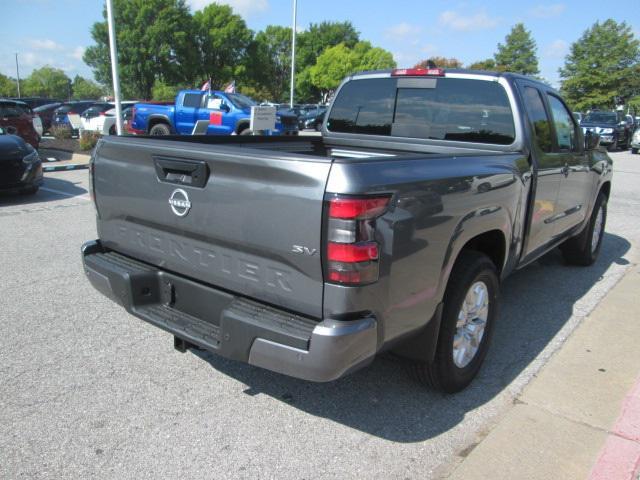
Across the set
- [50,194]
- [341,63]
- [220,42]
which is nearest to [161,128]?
[50,194]

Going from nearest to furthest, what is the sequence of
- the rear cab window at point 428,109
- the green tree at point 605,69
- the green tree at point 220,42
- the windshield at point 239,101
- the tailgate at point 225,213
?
1. the tailgate at point 225,213
2. the rear cab window at point 428,109
3. the windshield at point 239,101
4. the green tree at point 605,69
5. the green tree at point 220,42

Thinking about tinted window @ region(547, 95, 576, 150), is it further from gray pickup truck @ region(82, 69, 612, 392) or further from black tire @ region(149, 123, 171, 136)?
black tire @ region(149, 123, 171, 136)

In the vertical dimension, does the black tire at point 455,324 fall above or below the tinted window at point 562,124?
below

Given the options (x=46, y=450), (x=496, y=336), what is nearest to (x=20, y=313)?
(x=46, y=450)

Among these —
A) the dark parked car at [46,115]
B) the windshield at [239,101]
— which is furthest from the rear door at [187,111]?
the dark parked car at [46,115]

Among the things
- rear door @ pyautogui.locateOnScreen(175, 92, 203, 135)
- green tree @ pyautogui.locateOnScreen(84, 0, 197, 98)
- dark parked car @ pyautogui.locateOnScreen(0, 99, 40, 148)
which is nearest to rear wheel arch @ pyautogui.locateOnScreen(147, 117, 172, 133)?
rear door @ pyautogui.locateOnScreen(175, 92, 203, 135)

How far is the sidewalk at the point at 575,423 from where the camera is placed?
250 cm

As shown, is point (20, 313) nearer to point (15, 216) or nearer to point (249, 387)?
point (249, 387)

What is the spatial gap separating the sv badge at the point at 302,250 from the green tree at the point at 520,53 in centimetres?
7976

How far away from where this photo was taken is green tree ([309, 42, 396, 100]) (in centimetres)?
7237

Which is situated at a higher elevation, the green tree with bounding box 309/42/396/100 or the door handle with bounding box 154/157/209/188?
the green tree with bounding box 309/42/396/100

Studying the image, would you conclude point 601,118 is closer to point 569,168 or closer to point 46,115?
point 569,168

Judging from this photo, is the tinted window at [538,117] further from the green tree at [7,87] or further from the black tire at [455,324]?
the green tree at [7,87]

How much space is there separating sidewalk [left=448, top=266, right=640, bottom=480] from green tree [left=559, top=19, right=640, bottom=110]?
2062 inches
